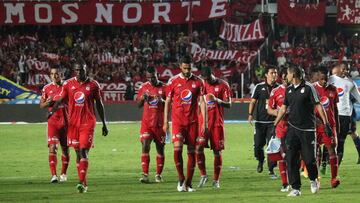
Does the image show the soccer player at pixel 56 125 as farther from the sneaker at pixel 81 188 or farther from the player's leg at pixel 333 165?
the player's leg at pixel 333 165

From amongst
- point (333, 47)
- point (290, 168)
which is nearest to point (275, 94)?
point (290, 168)

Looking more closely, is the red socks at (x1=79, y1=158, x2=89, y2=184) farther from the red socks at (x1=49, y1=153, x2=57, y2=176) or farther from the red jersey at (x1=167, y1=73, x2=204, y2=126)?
the red socks at (x1=49, y1=153, x2=57, y2=176)

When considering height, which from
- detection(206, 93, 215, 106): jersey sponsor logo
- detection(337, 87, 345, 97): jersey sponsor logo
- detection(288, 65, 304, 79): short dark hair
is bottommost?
detection(337, 87, 345, 97): jersey sponsor logo

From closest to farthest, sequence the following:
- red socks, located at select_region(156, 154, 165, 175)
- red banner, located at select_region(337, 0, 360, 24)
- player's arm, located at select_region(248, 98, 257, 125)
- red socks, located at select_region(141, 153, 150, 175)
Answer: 1. red socks, located at select_region(141, 153, 150, 175)
2. red socks, located at select_region(156, 154, 165, 175)
3. player's arm, located at select_region(248, 98, 257, 125)
4. red banner, located at select_region(337, 0, 360, 24)

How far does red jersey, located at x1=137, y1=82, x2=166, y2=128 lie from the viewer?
20781 millimetres

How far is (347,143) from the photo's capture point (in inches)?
1267

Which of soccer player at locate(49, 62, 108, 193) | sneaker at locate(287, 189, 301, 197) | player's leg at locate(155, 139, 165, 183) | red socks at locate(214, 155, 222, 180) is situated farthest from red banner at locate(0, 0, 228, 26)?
sneaker at locate(287, 189, 301, 197)

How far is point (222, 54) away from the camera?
5009 cm

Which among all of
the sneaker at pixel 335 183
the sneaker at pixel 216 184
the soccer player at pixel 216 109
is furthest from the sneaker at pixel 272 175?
the sneaker at pixel 335 183

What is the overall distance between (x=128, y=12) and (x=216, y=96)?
1239 inches

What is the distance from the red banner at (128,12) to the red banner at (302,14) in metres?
3.19

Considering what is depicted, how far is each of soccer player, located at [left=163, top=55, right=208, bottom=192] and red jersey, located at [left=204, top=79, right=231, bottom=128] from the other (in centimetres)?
110

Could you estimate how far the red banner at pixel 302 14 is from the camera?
170 ft

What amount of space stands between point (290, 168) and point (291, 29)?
38211mm
